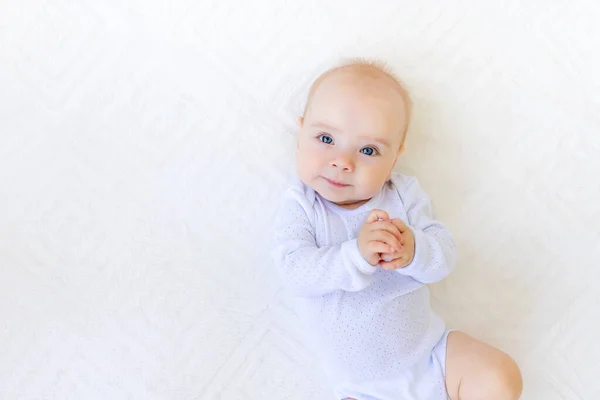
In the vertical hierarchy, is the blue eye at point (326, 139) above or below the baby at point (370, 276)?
above

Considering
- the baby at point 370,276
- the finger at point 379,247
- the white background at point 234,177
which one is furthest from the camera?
the white background at point 234,177

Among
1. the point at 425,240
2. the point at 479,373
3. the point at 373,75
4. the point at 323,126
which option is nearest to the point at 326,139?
the point at 323,126

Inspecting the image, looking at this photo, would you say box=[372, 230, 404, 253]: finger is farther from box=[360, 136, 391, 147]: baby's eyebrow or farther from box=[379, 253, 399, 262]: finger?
box=[360, 136, 391, 147]: baby's eyebrow

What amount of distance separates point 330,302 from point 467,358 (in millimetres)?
268

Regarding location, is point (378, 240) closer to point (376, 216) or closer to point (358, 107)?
point (376, 216)

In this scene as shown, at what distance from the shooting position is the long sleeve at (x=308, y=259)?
1.06 metres

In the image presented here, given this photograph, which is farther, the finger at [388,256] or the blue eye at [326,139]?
the blue eye at [326,139]

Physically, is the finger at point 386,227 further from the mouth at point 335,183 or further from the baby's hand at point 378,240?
the mouth at point 335,183

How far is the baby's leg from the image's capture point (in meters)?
1.10

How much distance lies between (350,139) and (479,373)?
0.48 metres

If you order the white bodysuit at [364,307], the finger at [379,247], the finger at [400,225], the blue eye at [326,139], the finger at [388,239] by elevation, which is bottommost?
the white bodysuit at [364,307]

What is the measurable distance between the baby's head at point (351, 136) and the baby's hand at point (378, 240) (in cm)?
11

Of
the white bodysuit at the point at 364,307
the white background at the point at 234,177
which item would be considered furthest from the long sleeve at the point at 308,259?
the white background at the point at 234,177

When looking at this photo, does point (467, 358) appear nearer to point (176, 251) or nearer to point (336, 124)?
point (336, 124)
